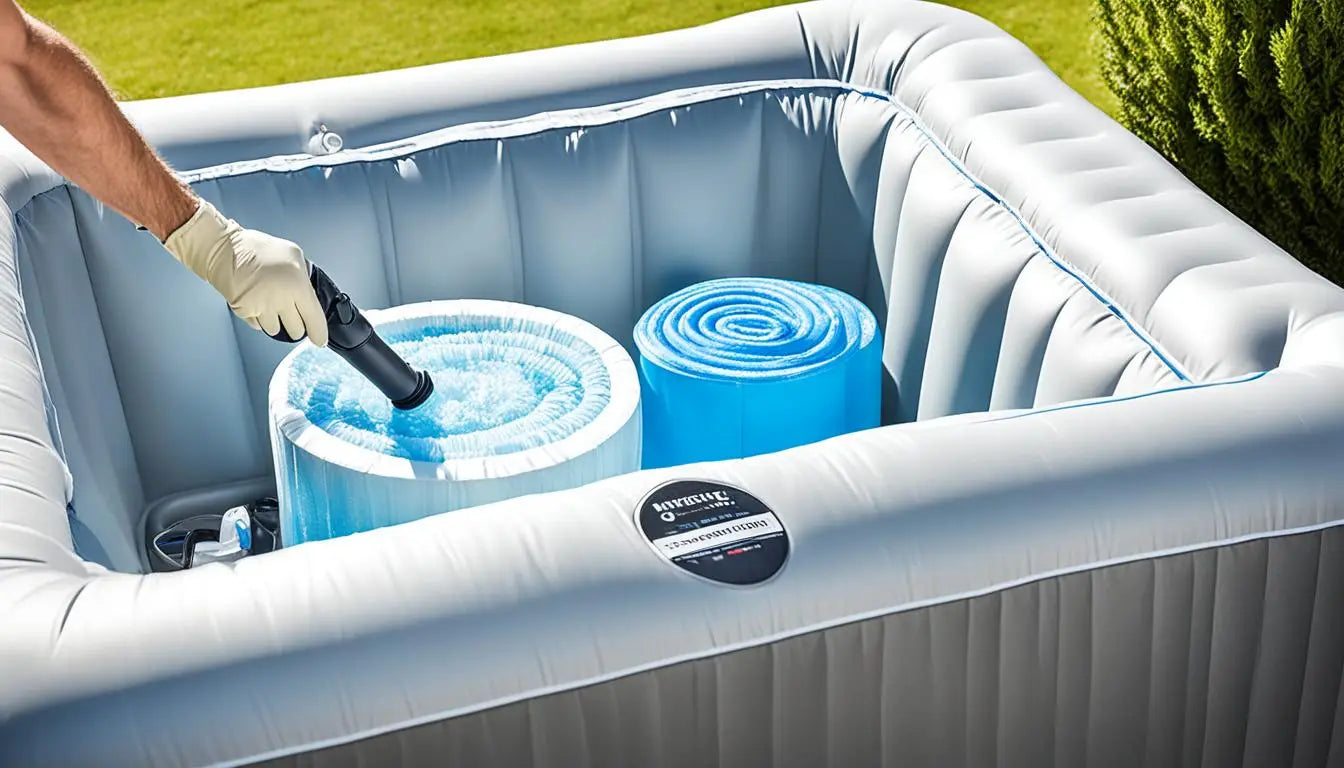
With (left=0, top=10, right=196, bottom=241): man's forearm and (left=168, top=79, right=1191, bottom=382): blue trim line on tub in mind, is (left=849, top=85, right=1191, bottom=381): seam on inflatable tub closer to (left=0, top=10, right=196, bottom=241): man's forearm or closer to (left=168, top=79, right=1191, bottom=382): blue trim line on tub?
(left=168, top=79, right=1191, bottom=382): blue trim line on tub

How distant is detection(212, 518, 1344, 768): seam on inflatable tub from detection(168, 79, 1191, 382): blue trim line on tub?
568mm

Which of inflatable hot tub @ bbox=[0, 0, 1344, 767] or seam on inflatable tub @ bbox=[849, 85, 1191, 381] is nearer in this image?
inflatable hot tub @ bbox=[0, 0, 1344, 767]

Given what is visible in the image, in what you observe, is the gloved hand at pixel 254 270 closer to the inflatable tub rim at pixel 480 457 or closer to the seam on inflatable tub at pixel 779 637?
the inflatable tub rim at pixel 480 457

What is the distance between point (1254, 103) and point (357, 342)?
153cm

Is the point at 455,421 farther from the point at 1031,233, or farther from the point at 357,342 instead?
the point at 1031,233

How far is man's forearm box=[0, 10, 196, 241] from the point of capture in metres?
1.54

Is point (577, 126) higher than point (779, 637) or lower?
higher

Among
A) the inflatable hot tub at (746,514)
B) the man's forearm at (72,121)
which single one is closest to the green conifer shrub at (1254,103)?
the inflatable hot tub at (746,514)

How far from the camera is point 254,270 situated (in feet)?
5.26

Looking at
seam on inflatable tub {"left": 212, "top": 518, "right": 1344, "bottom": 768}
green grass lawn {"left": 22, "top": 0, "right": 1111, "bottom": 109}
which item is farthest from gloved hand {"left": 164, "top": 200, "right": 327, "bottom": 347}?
green grass lawn {"left": 22, "top": 0, "right": 1111, "bottom": 109}

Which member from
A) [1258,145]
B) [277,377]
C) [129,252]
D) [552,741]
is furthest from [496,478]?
[1258,145]

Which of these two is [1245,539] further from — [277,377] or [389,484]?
[277,377]

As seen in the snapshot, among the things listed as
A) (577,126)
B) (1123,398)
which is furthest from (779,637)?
(577,126)

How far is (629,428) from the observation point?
1.73m
